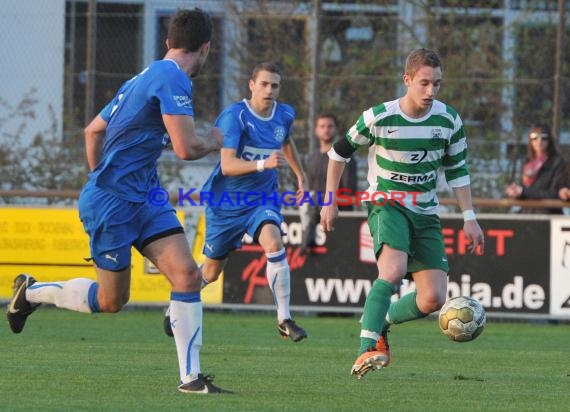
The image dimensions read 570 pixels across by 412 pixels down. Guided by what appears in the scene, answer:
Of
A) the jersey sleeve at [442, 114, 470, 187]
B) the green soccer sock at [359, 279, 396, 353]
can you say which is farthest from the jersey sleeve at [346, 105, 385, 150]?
the green soccer sock at [359, 279, 396, 353]

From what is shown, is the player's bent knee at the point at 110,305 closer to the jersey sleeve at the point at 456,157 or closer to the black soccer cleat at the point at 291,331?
the jersey sleeve at the point at 456,157

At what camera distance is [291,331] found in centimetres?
1001

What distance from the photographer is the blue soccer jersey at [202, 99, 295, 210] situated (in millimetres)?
10789

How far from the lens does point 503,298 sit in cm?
1366

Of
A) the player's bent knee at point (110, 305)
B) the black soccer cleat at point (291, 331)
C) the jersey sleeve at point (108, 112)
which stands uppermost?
the jersey sleeve at point (108, 112)

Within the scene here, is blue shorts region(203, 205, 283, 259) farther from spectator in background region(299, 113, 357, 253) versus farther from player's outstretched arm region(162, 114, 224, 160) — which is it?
player's outstretched arm region(162, 114, 224, 160)

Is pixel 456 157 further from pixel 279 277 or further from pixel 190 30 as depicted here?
pixel 279 277

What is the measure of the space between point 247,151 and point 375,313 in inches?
131

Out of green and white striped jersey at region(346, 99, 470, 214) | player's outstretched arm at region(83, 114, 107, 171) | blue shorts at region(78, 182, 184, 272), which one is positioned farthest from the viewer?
green and white striped jersey at region(346, 99, 470, 214)

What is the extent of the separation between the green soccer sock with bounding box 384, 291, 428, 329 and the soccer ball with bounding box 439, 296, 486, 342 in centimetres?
19

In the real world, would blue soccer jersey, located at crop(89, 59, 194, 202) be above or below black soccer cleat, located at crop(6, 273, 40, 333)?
above

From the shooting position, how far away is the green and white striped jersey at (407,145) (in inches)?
325

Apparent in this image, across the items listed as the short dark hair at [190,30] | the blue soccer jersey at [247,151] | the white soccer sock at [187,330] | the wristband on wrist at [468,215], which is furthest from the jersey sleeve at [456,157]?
the blue soccer jersey at [247,151]

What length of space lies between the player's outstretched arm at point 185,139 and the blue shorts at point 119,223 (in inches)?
20.8
